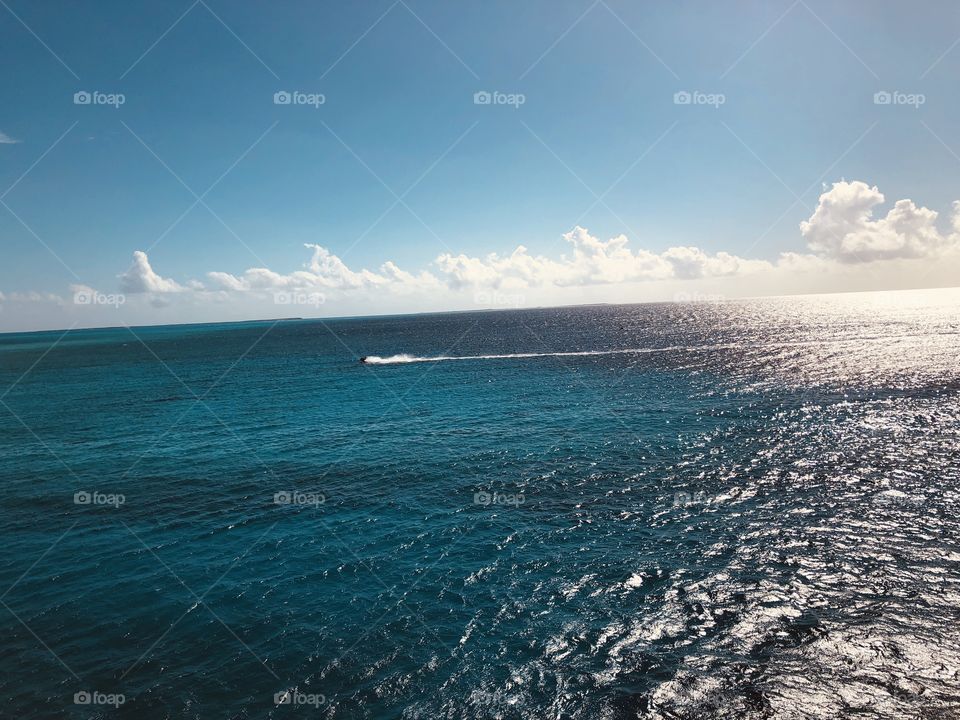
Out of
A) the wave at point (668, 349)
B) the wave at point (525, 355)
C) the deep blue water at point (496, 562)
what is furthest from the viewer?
the wave at point (525, 355)

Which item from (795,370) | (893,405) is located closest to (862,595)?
(893,405)

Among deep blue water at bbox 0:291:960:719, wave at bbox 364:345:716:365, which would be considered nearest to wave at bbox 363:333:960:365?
wave at bbox 364:345:716:365

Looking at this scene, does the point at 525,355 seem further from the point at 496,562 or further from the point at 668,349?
the point at 496,562

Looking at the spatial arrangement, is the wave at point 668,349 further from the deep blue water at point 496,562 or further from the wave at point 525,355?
the deep blue water at point 496,562

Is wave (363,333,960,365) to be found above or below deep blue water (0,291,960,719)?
above

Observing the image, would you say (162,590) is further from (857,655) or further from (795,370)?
(795,370)

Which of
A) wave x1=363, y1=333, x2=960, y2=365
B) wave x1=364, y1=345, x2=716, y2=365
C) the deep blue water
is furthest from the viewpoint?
wave x1=364, y1=345, x2=716, y2=365

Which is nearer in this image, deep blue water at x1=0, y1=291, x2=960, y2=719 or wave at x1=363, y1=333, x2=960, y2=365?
deep blue water at x1=0, y1=291, x2=960, y2=719

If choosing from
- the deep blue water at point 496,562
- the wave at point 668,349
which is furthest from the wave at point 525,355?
the deep blue water at point 496,562

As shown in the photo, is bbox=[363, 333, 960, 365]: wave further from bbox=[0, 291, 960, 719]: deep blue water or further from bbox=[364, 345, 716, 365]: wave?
bbox=[0, 291, 960, 719]: deep blue water
